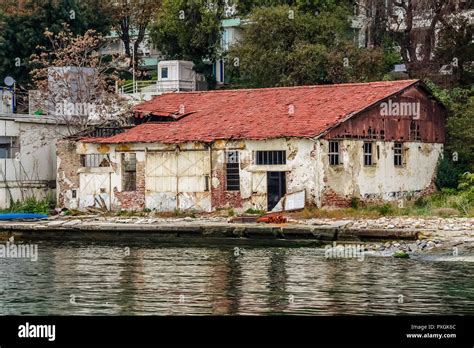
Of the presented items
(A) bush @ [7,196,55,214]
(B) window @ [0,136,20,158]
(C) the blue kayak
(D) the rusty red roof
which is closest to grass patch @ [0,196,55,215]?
(A) bush @ [7,196,55,214]

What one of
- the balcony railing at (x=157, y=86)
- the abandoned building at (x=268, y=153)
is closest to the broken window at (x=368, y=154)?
the abandoned building at (x=268, y=153)

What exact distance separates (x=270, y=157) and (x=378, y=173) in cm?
474

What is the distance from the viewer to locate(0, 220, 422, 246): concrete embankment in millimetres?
37281

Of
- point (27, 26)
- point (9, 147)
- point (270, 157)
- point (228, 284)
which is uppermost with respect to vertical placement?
point (27, 26)

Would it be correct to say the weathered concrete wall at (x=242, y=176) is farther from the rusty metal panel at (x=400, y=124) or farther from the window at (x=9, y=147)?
the window at (x=9, y=147)

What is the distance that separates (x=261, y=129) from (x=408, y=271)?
14908 mm

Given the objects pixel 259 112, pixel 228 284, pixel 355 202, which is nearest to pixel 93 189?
pixel 259 112

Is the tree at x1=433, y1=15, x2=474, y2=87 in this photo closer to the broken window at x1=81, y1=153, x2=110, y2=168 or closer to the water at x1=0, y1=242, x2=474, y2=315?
the broken window at x1=81, y1=153, x2=110, y2=168

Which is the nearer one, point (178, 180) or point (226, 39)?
point (178, 180)

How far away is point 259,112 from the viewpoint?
4659 centimetres

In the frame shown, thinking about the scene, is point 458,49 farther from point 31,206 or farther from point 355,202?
point 31,206
